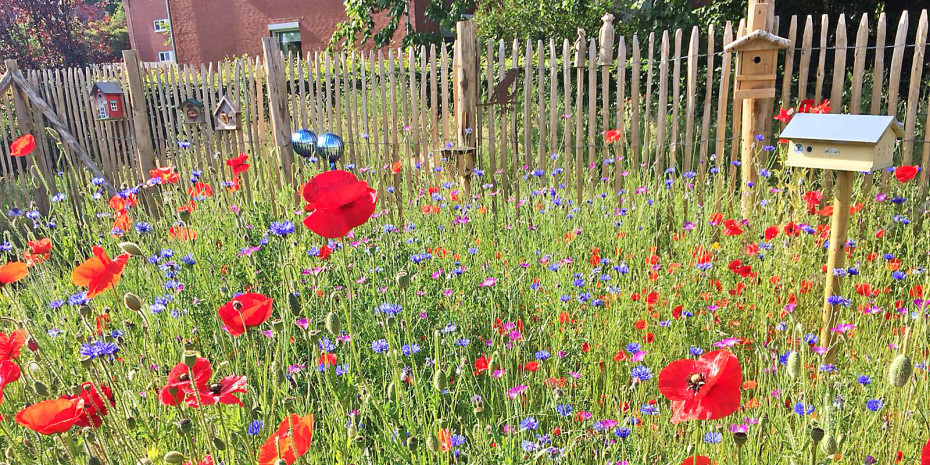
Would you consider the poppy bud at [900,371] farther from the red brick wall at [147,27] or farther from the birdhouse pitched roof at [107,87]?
the red brick wall at [147,27]

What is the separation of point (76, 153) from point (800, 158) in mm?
7302

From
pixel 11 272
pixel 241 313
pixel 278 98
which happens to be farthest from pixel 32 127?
pixel 241 313

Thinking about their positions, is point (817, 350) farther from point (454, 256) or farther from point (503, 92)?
point (503, 92)

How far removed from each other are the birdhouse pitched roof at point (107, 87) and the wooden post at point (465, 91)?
3.83 m

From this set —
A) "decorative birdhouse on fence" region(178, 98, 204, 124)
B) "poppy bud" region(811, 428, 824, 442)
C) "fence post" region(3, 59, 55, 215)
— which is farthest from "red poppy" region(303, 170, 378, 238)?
"fence post" region(3, 59, 55, 215)

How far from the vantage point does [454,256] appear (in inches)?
116

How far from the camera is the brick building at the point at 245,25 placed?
16.7 meters

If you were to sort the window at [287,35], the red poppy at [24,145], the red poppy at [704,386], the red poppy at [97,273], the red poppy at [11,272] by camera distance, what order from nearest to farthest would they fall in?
the red poppy at [704,386], the red poppy at [97,273], the red poppy at [11,272], the red poppy at [24,145], the window at [287,35]

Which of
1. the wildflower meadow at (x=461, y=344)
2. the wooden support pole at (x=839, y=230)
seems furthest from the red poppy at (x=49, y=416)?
the wooden support pole at (x=839, y=230)

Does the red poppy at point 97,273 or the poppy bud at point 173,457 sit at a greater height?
the red poppy at point 97,273

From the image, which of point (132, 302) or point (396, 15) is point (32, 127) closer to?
point (396, 15)

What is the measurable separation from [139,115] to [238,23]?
41.0ft

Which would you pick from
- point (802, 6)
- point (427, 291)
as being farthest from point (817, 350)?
point (802, 6)

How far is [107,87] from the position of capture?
6.32 metres
